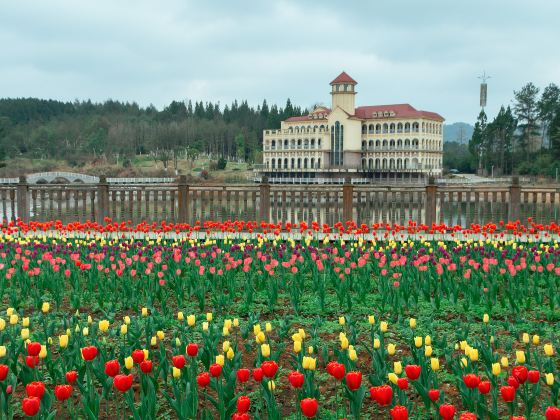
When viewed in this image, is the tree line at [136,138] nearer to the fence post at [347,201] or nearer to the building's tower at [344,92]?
the building's tower at [344,92]

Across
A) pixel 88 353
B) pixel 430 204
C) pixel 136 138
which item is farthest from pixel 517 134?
pixel 88 353

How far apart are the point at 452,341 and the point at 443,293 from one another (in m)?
1.55

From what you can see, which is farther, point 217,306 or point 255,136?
point 255,136

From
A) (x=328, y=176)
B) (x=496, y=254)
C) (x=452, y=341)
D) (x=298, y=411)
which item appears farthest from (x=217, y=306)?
(x=328, y=176)

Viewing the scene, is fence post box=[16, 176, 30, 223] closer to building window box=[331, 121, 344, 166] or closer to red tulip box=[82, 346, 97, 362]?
red tulip box=[82, 346, 97, 362]

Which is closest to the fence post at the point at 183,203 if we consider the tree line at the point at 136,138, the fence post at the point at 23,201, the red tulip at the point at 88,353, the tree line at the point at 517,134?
the fence post at the point at 23,201

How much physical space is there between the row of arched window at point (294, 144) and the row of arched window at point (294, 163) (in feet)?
6.19

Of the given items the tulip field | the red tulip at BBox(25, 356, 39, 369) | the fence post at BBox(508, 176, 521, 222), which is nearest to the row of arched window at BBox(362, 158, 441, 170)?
the fence post at BBox(508, 176, 521, 222)

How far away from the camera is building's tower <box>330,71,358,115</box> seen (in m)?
90.4

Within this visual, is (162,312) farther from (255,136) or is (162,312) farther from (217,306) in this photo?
(255,136)

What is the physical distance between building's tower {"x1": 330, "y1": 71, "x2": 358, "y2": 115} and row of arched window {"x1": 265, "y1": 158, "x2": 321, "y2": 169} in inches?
369

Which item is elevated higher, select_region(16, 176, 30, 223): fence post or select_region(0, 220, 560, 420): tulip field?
select_region(16, 176, 30, 223): fence post

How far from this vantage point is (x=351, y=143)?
88875 millimetres

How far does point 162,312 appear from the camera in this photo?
5707mm
